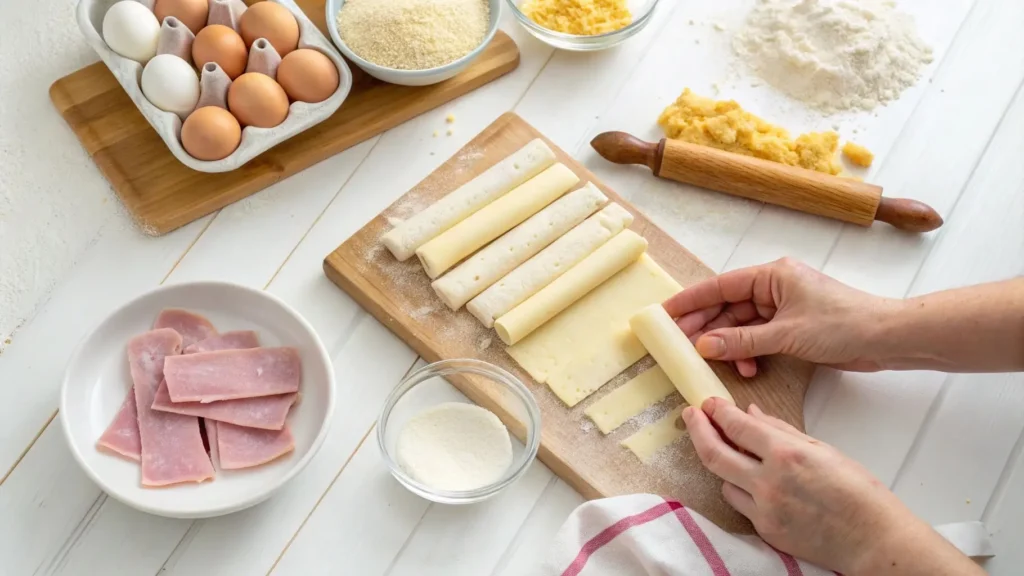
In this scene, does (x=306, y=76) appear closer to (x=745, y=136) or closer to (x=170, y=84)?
(x=170, y=84)

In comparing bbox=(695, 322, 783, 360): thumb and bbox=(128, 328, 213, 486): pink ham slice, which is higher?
bbox=(695, 322, 783, 360): thumb

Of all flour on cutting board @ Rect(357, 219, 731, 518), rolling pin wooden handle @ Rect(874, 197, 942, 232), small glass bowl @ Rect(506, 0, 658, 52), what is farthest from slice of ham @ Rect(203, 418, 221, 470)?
rolling pin wooden handle @ Rect(874, 197, 942, 232)

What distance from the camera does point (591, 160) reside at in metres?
2.17

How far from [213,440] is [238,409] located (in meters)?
0.07

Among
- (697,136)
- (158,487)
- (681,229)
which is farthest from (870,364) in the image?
(158,487)

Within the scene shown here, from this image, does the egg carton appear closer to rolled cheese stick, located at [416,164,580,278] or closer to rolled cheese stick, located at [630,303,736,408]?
rolled cheese stick, located at [416,164,580,278]

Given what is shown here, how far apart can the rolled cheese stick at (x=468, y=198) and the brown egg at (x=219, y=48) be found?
0.51 m

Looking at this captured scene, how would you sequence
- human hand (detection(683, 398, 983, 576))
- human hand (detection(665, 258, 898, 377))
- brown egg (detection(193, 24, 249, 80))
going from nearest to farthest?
human hand (detection(683, 398, 983, 576)) < human hand (detection(665, 258, 898, 377)) < brown egg (detection(193, 24, 249, 80))

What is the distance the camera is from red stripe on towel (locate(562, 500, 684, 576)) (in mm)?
1649

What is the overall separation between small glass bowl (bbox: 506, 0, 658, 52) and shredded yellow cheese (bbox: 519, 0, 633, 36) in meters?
0.03

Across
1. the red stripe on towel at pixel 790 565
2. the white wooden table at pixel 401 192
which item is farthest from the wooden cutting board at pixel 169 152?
the red stripe on towel at pixel 790 565

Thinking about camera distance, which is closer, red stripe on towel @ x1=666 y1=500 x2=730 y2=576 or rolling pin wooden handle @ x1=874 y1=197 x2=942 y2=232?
red stripe on towel @ x1=666 y1=500 x2=730 y2=576

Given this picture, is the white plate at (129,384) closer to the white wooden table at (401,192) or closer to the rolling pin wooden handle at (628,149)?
the white wooden table at (401,192)

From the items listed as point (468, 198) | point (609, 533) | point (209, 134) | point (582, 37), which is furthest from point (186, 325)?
point (582, 37)
